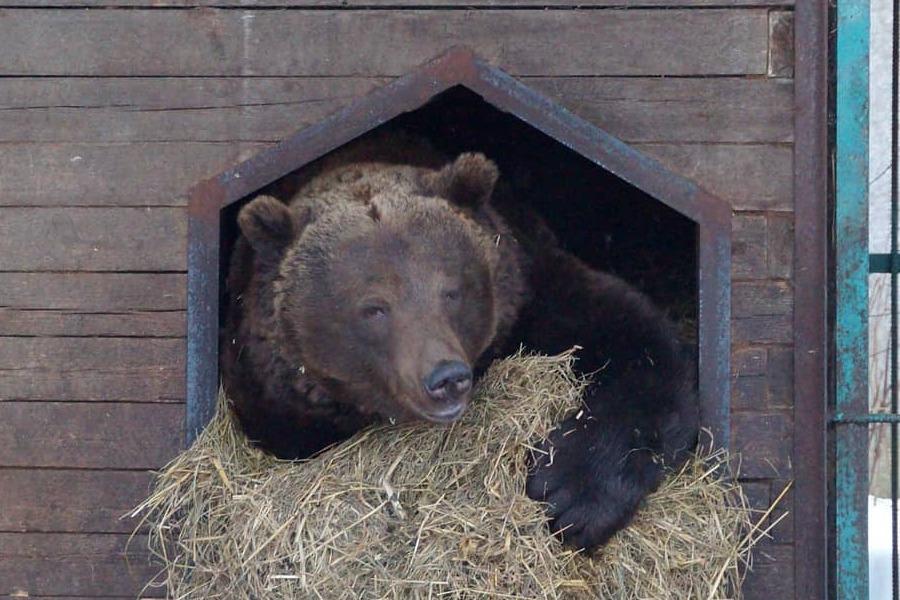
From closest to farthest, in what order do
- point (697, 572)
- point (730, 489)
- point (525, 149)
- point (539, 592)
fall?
point (539, 592) < point (697, 572) < point (730, 489) < point (525, 149)

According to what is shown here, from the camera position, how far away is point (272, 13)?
405cm

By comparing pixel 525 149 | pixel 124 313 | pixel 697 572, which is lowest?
pixel 697 572

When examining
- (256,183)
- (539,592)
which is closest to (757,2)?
(256,183)

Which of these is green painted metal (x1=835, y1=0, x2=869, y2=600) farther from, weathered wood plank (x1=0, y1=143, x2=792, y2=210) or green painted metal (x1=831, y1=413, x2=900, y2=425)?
weathered wood plank (x1=0, y1=143, x2=792, y2=210)

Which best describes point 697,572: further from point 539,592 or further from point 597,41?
point 597,41

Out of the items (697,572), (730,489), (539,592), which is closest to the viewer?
(539,592)

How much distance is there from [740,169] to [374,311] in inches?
56.6

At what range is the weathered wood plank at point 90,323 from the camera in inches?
158

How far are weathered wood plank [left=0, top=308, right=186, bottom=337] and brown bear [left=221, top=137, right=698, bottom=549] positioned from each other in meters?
0.30

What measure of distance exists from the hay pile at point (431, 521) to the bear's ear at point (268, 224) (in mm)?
637

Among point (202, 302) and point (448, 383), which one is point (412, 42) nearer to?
point (202, 302)

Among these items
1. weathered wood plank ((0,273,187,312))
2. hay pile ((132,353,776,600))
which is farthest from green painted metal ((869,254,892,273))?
weathered wood plank ((0,273,187,312))

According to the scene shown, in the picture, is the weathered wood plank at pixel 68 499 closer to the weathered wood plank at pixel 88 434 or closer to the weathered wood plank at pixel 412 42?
the weathered wood plank at pixel 88 434

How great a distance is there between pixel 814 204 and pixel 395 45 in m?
1.59
